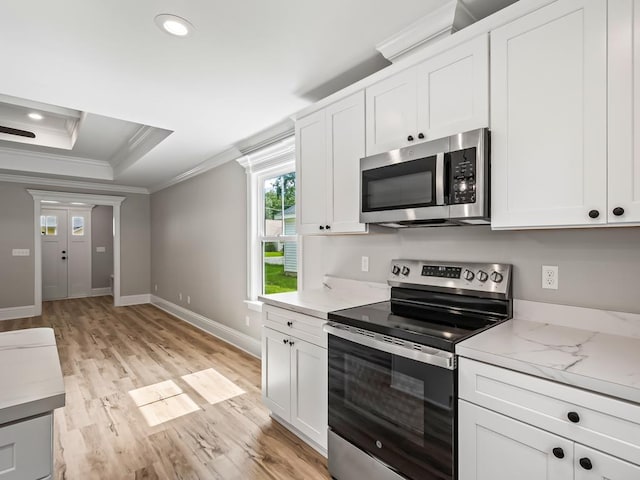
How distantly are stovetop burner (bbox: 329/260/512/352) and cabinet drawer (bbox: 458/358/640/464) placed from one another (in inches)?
6.7

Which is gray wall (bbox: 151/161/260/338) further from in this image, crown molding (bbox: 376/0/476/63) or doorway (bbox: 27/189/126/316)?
crown molding (bbox: 376/0/476/63)

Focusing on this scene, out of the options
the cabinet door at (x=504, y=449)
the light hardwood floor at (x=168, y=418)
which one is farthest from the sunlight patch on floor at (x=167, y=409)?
the cabinet door at (x=504, y=449)

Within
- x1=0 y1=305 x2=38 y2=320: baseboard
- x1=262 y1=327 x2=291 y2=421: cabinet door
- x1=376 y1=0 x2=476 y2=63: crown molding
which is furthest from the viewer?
x1=0 y1=305 x2=38 y2=320: baseboard

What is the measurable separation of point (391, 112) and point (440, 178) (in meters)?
0.55

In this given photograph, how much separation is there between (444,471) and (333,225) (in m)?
1.50

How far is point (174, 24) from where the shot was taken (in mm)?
1821

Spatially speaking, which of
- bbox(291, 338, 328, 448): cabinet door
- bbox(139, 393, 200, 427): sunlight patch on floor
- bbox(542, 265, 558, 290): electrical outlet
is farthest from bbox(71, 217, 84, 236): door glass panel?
bbox(542, 265, 558, 290): electrical outlet

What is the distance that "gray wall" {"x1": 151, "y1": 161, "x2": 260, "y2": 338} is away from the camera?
427cm

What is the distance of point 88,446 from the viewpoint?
2.28 metres

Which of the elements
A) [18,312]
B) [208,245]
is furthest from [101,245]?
[208,245]

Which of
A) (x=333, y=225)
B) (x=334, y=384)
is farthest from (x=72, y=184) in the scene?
(x=334, y=384)

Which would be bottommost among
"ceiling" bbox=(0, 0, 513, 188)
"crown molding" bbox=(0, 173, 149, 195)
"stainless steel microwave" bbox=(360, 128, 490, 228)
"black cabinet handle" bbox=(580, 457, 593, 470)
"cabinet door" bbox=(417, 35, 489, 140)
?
"black cabinet handle" bbox=(580, 457, 593, 470)

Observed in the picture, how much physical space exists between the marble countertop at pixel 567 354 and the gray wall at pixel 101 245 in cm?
935

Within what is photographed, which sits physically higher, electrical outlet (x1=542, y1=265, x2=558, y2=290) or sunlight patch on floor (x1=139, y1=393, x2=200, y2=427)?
electrical outlet (x1=542, y1=265, x2=558, y2=290)
